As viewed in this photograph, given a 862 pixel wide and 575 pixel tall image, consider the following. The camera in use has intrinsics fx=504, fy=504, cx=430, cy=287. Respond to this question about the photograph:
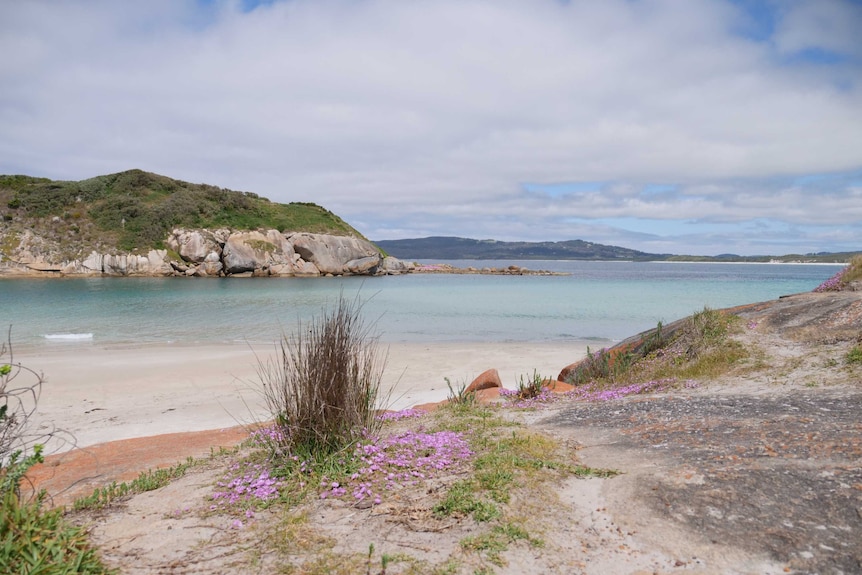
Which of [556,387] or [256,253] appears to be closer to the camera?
[556,387]

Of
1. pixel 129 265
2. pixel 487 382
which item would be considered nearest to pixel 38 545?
pixel 487 382

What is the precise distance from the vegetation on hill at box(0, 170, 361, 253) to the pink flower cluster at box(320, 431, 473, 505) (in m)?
62.6

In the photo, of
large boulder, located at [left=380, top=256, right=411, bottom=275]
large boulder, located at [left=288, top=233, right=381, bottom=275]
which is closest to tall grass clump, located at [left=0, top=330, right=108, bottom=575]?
large boulder, located at [left=288, top=233, right=381, bottom=275]

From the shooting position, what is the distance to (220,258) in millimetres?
63438

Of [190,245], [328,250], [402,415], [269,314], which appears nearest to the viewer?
[402,415]

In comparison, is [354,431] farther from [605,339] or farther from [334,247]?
[334,247]

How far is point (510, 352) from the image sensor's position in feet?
65.2

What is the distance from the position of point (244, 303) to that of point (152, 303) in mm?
5721

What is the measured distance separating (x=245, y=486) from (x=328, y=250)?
67432 mm

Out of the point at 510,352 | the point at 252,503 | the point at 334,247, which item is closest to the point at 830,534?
the point at 252,503

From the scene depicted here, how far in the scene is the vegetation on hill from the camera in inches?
2331

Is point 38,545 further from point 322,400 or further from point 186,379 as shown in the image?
point 186,379

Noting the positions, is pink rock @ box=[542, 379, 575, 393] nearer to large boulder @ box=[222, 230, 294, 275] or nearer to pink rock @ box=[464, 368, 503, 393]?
pink rock @ box=[464, 368, 503, 393]

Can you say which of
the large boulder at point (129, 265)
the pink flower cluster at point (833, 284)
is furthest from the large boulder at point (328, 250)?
the pink flower cluster at point (833, 284)
